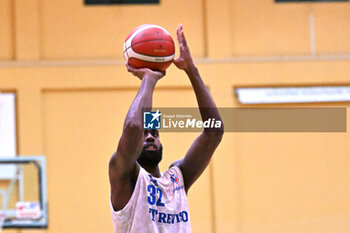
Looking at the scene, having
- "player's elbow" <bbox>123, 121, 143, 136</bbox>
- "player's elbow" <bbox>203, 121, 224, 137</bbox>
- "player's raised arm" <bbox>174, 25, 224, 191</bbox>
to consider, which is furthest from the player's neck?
"player's elbow" <bbox>123, 121, 143, 136</bbox>

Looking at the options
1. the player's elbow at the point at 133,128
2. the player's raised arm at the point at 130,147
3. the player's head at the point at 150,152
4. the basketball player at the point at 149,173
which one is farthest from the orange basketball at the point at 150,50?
the player's elbow at the point at 133,128

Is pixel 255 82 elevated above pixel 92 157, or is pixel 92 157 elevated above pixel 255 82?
pixel 255 82

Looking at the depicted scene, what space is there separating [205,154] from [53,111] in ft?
17.4

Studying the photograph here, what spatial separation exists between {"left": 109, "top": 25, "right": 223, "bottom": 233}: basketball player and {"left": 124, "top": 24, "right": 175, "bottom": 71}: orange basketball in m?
0.10

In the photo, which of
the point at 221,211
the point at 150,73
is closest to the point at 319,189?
the point at 221,211

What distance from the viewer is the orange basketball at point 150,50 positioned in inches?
143

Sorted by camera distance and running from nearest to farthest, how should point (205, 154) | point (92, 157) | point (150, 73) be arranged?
point (150, 73) → point (205, 154) → point (92, 157)

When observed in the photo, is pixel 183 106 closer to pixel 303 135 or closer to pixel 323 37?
pixel 303 135

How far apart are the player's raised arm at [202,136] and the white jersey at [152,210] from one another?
0.30 m

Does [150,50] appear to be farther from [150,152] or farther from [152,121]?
[150,152]

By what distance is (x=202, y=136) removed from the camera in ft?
12.8

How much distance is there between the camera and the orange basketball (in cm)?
363

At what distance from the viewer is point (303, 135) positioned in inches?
356

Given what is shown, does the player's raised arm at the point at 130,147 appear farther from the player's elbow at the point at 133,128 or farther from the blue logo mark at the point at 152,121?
the blue logo mark at the point at 152,121
